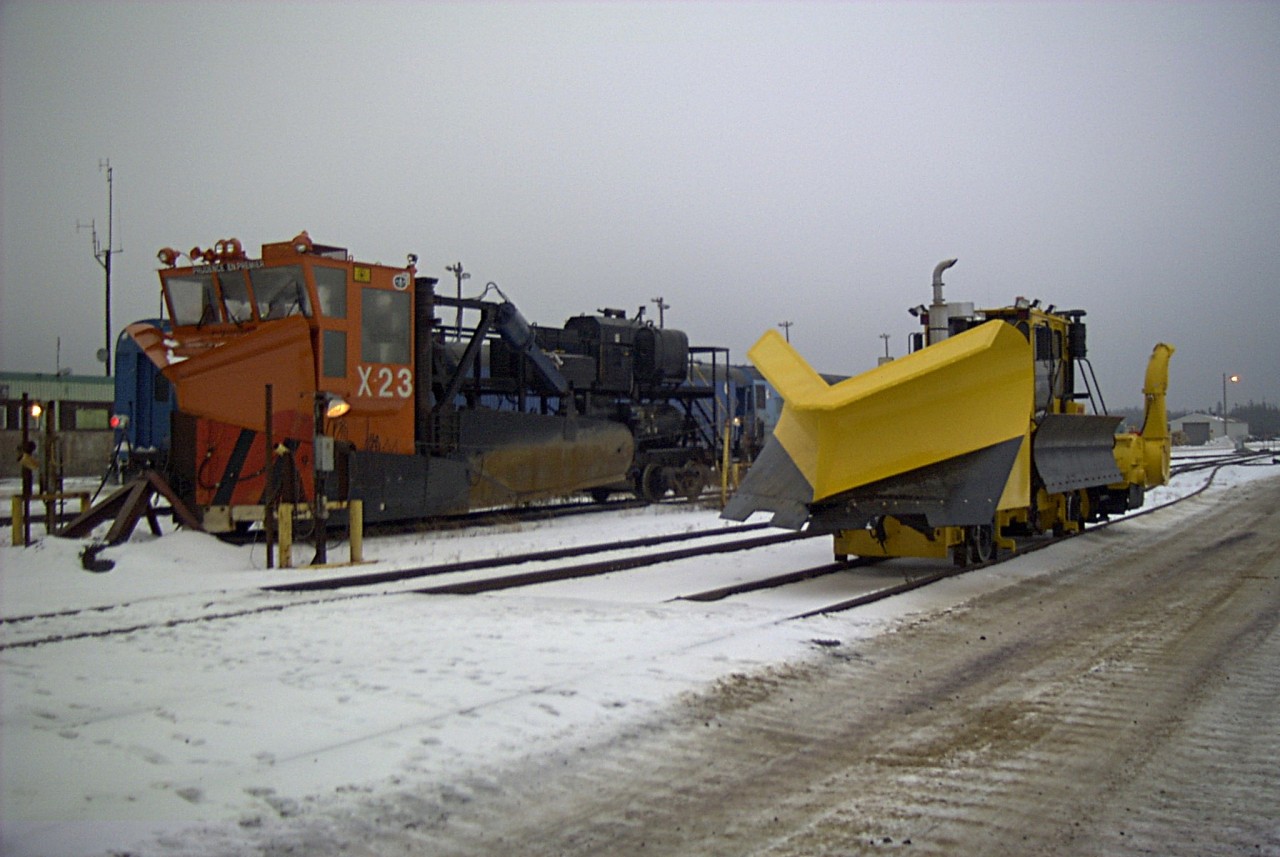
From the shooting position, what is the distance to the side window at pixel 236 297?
44.9 feet

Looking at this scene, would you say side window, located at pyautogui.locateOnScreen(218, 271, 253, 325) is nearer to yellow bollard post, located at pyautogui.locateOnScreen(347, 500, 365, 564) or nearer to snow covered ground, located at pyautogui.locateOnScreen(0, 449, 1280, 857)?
yellow bollard post, located at pyautogui.locateOnScreen(347, 500, 365, 564)

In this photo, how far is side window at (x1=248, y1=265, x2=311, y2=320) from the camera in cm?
1342

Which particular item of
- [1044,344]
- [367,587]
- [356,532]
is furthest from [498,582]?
[1044,344]

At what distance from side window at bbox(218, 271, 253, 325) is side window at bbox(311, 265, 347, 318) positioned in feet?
3.23

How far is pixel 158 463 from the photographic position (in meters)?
12.9

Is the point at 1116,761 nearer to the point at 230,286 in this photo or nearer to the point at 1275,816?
the point at 1275,816

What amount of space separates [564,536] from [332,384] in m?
3.93

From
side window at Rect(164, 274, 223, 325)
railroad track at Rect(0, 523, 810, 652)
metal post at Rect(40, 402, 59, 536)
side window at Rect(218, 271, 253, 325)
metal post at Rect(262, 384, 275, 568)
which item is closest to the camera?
railroad track at Rect(0, 523, 810, 652)

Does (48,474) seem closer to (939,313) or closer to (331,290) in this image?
(331,290)

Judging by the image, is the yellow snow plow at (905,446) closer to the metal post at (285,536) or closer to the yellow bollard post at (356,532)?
the yellow bollard post at (356,532)

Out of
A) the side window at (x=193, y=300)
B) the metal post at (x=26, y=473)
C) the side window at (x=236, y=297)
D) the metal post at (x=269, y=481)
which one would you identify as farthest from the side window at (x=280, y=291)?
the metal post at (x=26, y=473)

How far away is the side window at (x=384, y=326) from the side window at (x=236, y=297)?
4.79ft

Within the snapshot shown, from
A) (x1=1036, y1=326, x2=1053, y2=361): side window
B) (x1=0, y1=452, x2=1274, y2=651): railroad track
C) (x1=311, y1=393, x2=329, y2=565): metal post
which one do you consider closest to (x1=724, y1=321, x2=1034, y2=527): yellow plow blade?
(x1=0, y1=452, x2=1274, y2=651): railroad track

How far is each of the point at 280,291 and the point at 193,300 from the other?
144cm
